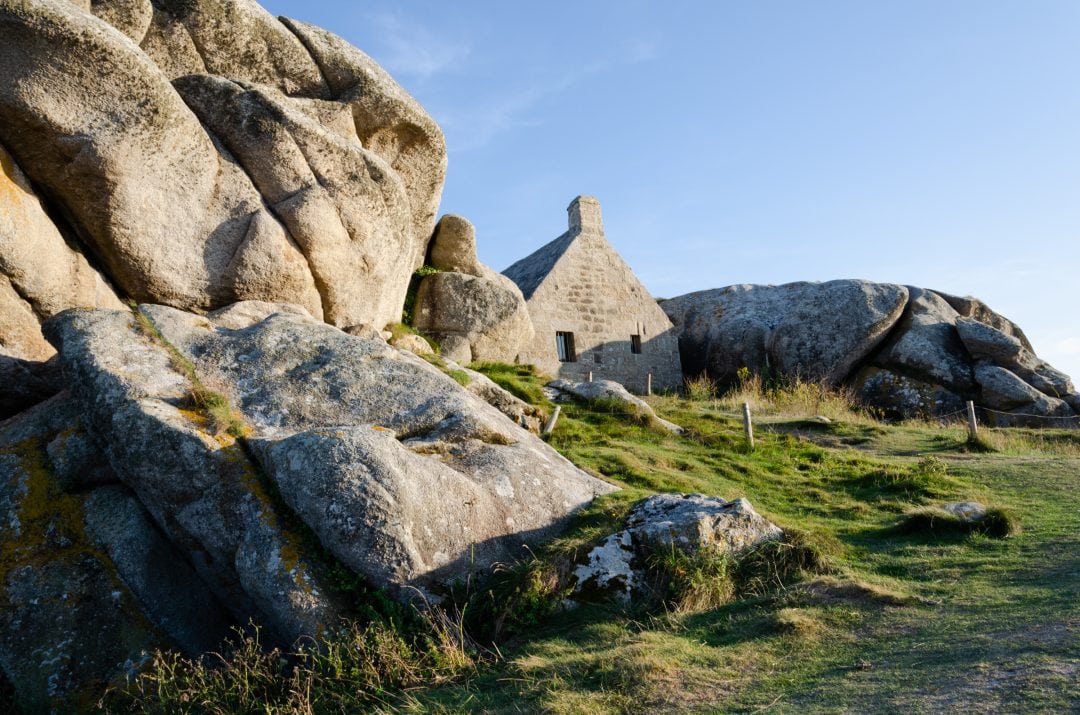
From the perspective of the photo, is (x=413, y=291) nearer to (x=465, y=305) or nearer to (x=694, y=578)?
(x=465, y=305)

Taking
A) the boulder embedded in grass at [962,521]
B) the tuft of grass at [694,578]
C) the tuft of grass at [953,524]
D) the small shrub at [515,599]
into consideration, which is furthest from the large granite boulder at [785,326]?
the small shrub at [515,599]

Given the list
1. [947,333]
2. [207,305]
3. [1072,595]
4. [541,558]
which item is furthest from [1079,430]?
[207,305]

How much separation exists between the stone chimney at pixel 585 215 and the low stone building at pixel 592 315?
33mm

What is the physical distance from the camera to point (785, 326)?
26047mm

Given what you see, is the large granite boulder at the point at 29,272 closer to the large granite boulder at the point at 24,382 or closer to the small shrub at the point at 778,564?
the large granite boulder at the point at 24,382

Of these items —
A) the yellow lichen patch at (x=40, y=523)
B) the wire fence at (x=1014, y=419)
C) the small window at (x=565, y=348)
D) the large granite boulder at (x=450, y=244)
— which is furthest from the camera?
the small window at (x=565, y=348)

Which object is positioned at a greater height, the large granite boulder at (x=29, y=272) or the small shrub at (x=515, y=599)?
the large granite boulder at (x=29, y=272)

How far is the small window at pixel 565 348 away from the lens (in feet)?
82.4

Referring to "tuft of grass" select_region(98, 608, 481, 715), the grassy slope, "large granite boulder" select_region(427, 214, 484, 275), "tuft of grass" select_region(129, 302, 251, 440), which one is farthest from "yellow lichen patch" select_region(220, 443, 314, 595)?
"large granite boulder" select_region(427, 214, 484, 275)

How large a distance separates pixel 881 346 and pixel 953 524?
17027 mm

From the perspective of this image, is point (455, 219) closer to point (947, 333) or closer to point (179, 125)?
point (179, 125)

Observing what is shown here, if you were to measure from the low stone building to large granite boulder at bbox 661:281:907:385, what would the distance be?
138 cm

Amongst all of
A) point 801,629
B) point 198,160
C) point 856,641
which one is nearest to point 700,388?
point 198,160

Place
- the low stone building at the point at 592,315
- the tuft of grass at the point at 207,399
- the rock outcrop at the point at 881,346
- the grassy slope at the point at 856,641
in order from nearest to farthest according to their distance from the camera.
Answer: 1. the grassy slope at the point at 856,641
2. the tuft of grass at the point at 207,399
3. the rock outcrop at the point at 881,346
4. the low stone building at the point at 592,315
